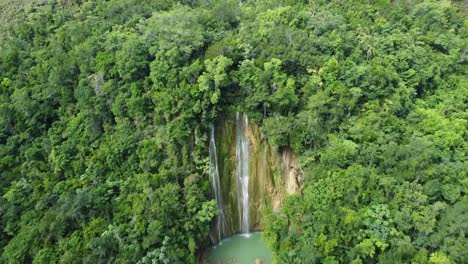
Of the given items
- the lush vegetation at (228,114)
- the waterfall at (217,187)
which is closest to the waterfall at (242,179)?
the waterfall at (217,187)

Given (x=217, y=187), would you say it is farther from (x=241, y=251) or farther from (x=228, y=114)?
(x=228, y=114)

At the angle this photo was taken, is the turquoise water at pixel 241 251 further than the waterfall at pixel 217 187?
No

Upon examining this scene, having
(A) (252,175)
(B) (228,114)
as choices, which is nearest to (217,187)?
(A) (252,175)

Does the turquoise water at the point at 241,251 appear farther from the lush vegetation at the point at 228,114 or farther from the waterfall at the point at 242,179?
the lush vegetation at the point at 228,114

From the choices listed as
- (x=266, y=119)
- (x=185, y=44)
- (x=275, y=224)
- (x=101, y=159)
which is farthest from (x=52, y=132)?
(x=275, y=224)

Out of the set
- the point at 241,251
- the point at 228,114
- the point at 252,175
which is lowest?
the point at 241,251

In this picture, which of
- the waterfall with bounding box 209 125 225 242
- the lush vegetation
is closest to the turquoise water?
the waterfall with bounding box 209 125 225 242
